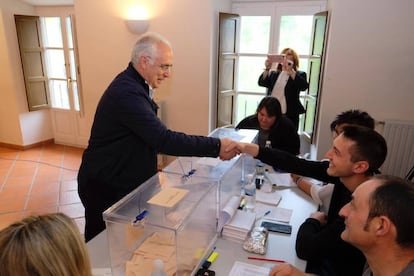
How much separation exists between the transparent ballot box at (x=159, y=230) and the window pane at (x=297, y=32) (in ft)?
11.0

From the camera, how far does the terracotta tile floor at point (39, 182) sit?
345 centimetres

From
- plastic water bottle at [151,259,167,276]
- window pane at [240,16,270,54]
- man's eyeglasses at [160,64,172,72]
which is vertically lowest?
plastic water bottle at [151,259,167,276]

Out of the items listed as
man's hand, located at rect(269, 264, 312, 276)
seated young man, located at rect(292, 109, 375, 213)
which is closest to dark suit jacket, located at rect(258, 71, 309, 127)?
seated young man, located at rect(292, 109, 375, 213)

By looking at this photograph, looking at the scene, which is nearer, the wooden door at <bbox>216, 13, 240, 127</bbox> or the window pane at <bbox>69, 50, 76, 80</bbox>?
the wooden door at <bbox>216, 13, 240, 127</bbox>

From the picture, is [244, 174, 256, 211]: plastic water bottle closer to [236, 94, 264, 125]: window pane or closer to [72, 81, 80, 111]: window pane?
[236, 94, 264, 125]: window pane

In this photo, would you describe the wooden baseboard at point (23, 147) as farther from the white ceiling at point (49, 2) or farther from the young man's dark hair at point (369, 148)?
the young man's dark hair at point (369, 148)

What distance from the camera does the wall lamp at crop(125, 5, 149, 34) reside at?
4.17 m

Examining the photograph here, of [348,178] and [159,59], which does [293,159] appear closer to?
[348,178]

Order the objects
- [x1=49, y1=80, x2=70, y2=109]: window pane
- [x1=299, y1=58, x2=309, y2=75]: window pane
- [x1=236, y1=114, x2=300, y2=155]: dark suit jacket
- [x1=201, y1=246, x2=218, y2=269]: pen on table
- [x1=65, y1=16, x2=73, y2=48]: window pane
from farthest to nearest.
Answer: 1. [x1=49, y1=80, x2=70, y2=109]: window pane
2. [x1=65, y1=16, x2=73, y2=48]: window pane
3. [x1=299, y1=58, x2=309, y2=75]: window pane
4. [x1=236, y1=114, x2=300, y2=155]: dark suit jacket
5. [x1=201, y1=246, x2=218, y2=269]: pen on table

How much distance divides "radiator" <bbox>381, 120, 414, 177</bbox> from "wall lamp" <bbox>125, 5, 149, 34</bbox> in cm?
320

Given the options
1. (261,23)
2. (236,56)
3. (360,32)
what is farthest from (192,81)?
(360,32)

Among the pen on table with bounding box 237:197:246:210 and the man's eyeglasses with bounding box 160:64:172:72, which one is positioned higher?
the man's eyeglasses with bounding box 160:64:172:72

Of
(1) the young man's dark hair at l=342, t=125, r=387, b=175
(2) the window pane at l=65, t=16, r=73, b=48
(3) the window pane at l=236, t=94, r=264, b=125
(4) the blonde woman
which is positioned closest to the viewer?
(4) the blonde woman

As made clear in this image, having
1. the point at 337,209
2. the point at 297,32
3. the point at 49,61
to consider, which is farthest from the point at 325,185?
the point at 49,61
